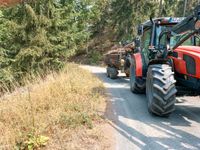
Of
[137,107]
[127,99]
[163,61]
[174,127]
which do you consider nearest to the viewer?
[174,127]

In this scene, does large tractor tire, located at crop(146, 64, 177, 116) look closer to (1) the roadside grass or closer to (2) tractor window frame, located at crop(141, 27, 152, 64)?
(1) the roadside grass

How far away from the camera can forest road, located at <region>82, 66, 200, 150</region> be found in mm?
5730

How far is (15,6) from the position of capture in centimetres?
1917

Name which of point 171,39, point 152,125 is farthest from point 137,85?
point 152,125

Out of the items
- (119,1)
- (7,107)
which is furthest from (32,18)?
(119,1)

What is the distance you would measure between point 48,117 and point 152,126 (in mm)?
2011

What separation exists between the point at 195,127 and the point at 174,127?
1.36 feet

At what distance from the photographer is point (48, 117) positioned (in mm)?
6543

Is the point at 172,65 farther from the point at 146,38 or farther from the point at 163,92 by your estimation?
the point at 146,38

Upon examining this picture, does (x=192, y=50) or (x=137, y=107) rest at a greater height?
(x=192, y=50)

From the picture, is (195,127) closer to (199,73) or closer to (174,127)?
(174,127)

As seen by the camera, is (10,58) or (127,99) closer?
(127,99)

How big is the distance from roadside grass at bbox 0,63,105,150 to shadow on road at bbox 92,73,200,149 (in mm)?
484

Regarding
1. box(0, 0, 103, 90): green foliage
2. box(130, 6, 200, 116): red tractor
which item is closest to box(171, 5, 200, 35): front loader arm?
box(130, 6, 200, 116): red tractor
